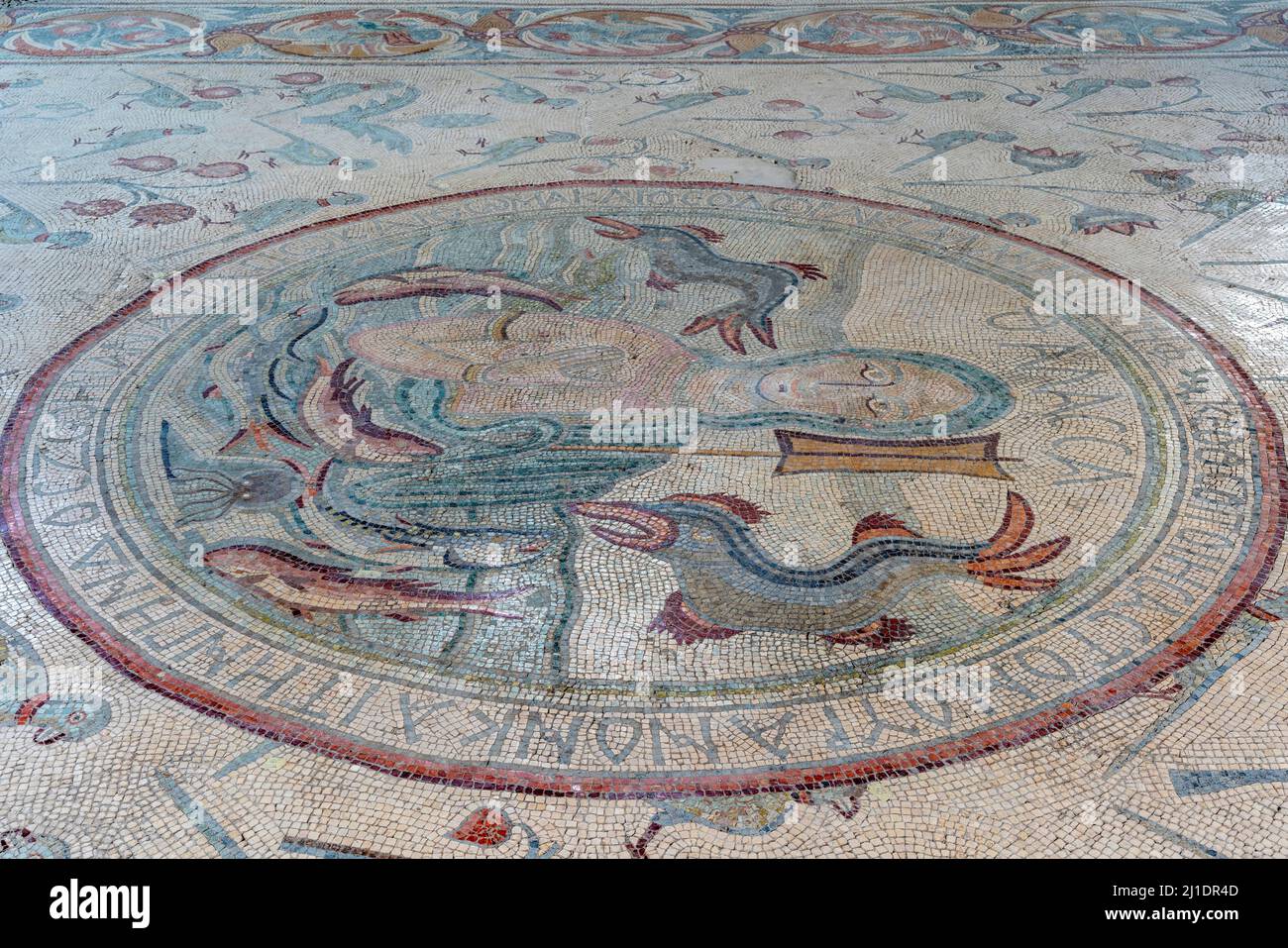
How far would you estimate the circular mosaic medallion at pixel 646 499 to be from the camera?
16.1ft

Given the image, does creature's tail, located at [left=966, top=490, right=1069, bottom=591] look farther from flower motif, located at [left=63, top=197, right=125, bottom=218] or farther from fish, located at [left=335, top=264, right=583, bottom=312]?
flower motif, located at [left=63, top=197, right=125, bottom=218]

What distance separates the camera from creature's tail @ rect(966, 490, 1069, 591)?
5551 mm

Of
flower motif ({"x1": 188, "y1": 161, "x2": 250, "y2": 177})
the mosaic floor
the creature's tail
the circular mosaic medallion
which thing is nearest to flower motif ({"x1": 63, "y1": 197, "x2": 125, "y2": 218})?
the mosaic floor

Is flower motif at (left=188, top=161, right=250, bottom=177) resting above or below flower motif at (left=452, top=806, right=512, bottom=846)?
above

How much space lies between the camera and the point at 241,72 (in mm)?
12602

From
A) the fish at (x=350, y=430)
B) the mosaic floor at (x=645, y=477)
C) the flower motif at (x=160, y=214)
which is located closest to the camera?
the mosaic floor at (x=645, y=477)

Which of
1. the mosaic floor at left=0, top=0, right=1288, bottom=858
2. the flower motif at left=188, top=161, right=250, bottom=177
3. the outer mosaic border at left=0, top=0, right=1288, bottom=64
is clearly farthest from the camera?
the outer mosaic border at left=0, top=0, right=1288, bottom=64

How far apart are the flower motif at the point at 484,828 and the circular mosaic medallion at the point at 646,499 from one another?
0.16 meters

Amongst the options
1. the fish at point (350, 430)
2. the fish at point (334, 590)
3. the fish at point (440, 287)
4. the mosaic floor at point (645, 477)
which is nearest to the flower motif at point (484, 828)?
the mosaic floor at point (645, 477)

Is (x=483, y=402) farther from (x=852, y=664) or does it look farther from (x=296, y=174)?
(x=296, y=174)

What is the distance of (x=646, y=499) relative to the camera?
611cm

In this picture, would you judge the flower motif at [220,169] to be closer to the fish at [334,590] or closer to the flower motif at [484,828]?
the fish at [334,590]

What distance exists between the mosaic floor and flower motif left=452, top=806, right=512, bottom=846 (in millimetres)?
23

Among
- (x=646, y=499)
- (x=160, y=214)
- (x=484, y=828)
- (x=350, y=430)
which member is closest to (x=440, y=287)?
(x=350, y=430)
